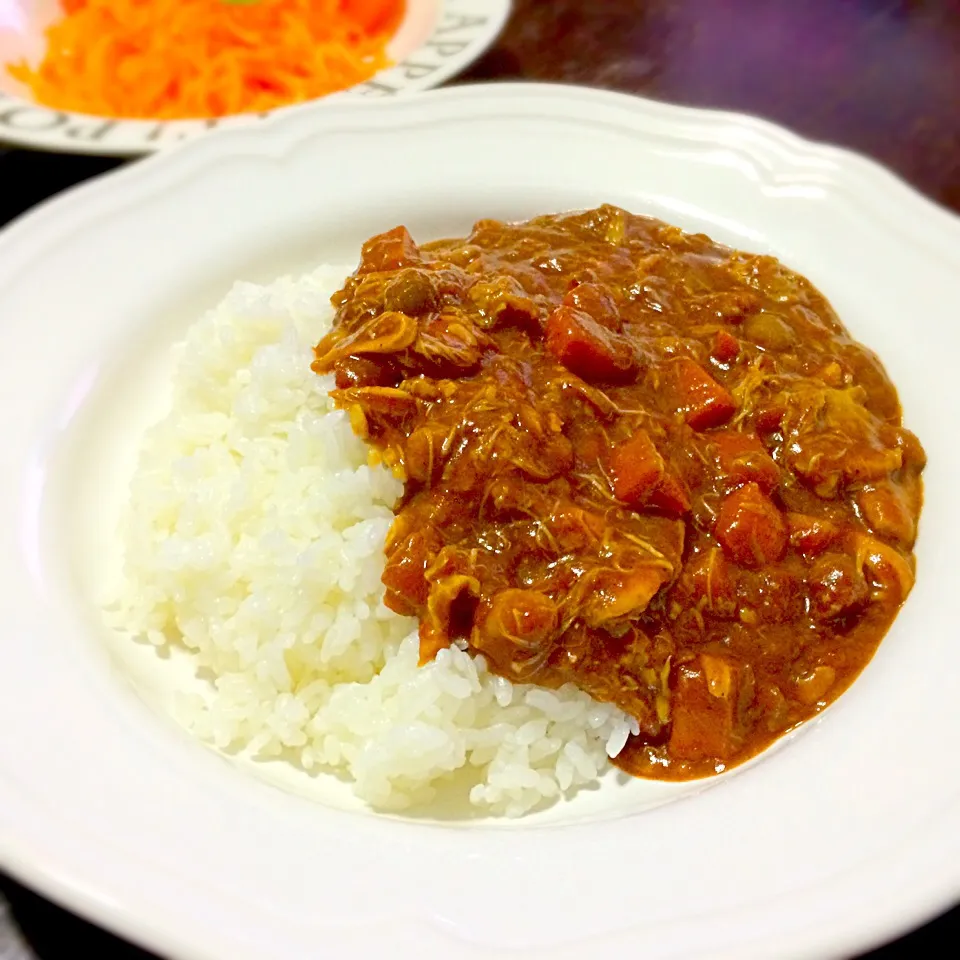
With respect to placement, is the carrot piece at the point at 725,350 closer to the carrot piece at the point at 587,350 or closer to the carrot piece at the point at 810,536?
the carrot piece at the point at 587,350

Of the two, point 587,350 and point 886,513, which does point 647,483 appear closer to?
point 587,350

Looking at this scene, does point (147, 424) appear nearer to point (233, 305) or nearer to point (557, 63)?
point (233, 305)

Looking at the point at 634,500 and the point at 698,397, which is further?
the point at 698,397

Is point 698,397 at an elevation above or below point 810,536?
above

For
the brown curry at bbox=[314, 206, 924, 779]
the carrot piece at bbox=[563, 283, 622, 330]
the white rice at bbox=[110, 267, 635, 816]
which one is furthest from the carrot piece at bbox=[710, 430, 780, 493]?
the white rice at bbox=[110, 267, 635, 816]

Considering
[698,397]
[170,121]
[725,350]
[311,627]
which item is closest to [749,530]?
[698,397]

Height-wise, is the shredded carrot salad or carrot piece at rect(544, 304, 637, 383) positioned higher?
carrot piece at rect(544, 304, 637, 383)

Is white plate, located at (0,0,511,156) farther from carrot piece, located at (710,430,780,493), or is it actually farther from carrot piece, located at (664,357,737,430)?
carrot piece, located at (710,430,780,493)
